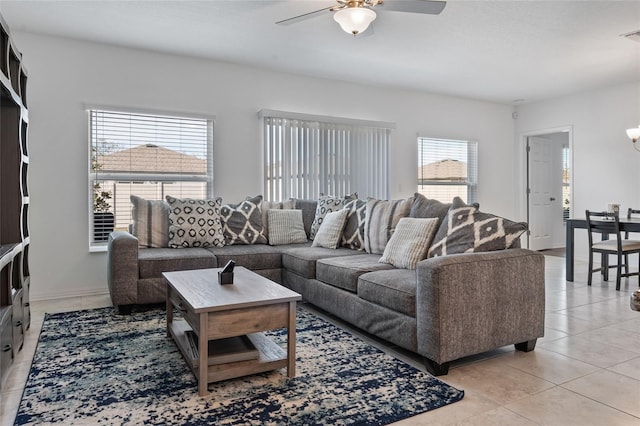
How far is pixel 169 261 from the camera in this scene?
3.62m

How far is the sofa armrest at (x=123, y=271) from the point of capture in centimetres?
342

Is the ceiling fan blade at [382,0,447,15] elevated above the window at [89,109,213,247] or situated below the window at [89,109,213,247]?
above

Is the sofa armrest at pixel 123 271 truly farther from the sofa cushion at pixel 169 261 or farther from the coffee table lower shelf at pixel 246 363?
the coffee table lower shelf at pixel 246 363

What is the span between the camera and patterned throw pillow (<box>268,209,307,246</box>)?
450 centimetres

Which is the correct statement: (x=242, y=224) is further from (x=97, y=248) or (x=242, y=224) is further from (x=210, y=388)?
(x=210, y=388)

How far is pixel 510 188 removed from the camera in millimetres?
7441

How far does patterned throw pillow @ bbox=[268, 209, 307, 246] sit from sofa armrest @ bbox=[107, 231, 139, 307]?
1.43 metres

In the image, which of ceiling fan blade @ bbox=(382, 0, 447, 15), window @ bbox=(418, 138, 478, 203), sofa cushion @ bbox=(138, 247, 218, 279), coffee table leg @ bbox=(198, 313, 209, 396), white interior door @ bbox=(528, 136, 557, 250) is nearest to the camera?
coffee table leg @ bbox=(198, 313, 209, 396)

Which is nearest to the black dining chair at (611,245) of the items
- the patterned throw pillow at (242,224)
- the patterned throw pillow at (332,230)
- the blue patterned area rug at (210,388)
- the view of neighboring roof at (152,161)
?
the patterned throw pillow at (332,230)

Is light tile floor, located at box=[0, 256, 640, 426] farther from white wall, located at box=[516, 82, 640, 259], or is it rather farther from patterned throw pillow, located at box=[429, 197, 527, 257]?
white wall, located at box=[516, 82, 640, 259]

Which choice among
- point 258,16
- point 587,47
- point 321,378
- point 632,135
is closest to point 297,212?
point 258,16

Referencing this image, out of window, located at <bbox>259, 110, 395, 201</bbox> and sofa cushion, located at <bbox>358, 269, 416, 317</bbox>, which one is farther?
window, located at <bbox>259, 110, 395, 201</bbox>


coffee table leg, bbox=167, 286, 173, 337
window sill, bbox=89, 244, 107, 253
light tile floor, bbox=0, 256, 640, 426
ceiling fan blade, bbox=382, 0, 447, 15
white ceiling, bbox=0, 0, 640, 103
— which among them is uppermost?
white ceiling, bbox=0, 0, 640, 103

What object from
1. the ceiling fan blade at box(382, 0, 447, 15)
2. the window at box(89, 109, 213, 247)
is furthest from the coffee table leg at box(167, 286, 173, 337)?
the ceiling fan blade at box(382, 0, 447, 15)
